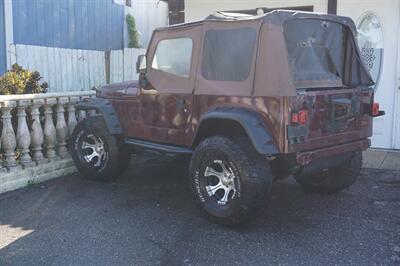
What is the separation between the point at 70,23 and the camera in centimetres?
971

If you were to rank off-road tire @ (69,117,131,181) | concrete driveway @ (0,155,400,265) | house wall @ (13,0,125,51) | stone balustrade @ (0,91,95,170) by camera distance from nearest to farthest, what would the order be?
concrete driveway @ (0,155,400,265) < stone balustrade @ (0,91,95,170) < off-road tire @ (69,117,131,181) < house wall @ (13,0,125,51)

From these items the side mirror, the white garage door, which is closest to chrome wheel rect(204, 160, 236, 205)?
the side mirror

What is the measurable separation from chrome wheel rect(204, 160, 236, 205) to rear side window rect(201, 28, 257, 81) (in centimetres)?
90

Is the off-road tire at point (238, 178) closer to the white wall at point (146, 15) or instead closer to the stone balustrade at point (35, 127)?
the stone balustrade at point (35, 127)

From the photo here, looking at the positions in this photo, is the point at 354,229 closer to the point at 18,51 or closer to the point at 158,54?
the point at 158,54

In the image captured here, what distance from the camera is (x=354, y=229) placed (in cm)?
479

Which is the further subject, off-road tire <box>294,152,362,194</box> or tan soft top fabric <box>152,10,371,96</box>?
off-road tire <box>294,152,362,194</box>

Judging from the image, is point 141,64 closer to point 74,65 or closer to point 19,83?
point 19,83

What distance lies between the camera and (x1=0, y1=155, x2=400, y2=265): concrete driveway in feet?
13.8

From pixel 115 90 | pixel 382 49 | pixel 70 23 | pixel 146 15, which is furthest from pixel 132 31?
pixel 382 49

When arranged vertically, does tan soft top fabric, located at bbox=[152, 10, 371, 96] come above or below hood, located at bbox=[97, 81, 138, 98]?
above

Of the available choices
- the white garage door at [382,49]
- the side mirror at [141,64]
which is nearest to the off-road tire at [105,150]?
the side mirror at [141,64]

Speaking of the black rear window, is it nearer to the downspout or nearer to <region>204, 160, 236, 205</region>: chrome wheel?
<region>204, 160, 236, 205</region>: chrome wheel

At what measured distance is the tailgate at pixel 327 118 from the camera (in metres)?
4.50
